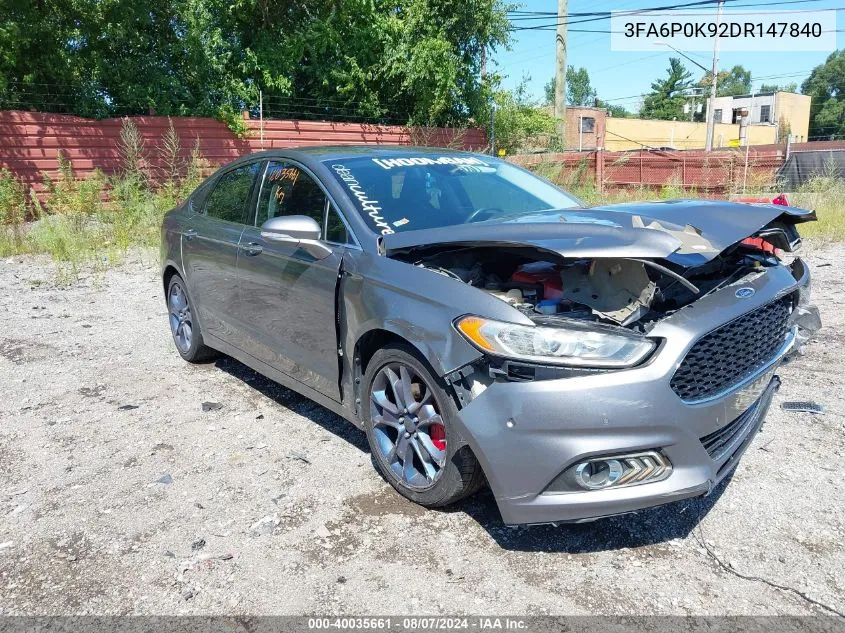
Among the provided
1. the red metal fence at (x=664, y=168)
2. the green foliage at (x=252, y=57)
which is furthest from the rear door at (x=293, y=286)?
the green foliage at (x=252, y=57)

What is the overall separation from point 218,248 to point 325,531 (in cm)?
244

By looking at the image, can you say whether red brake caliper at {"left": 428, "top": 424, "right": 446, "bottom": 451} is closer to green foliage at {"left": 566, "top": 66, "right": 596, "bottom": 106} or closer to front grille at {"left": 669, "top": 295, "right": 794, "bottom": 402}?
front grille at {"left": 669, "top": 295, "right": 794, "bottom": 402}

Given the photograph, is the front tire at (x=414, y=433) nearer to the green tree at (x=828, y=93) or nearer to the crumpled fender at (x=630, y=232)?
the crumpled fender at (x=630, y=232)

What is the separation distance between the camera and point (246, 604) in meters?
2.58

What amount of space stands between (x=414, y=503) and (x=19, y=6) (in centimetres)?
1618

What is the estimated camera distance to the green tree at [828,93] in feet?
250

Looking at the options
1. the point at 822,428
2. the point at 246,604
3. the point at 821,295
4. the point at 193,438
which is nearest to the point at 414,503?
the point at 246,604

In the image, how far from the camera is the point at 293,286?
3.84 m

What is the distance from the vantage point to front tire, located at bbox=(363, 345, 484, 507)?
2.87 meters

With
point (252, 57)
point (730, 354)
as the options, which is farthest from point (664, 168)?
point (730, 354)

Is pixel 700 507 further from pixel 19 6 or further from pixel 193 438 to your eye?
pixel 19 6

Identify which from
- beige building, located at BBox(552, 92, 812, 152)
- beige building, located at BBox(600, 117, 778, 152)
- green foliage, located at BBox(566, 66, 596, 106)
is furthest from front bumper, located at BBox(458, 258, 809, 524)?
green foliage, located at BBox(566, 66, 596, 106)

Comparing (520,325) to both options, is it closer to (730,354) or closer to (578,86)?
(730,354)

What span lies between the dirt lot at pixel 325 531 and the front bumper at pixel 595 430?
0.35 meters
